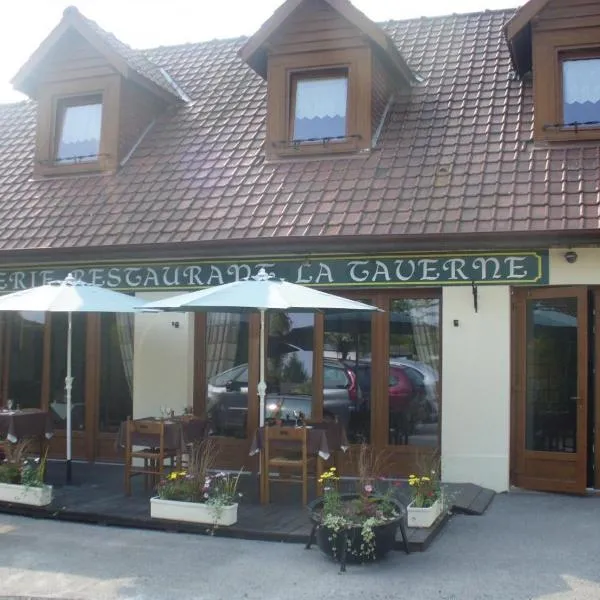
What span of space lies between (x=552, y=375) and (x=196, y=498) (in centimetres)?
417

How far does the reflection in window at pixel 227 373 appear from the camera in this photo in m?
10.2

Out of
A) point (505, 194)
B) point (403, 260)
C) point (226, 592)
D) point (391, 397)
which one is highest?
point (505, 194)

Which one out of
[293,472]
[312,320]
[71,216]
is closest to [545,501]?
[293,472]

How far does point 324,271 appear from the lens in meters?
9.67

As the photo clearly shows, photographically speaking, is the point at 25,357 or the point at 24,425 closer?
the point at 24,425

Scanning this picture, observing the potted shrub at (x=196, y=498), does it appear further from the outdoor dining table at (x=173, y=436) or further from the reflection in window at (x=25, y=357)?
the reflection in window at (x=25, y=357)

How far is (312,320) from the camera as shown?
9.93 metres

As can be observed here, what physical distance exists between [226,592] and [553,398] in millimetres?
4731

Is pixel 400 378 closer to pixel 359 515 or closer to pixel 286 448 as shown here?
pixel 286 448

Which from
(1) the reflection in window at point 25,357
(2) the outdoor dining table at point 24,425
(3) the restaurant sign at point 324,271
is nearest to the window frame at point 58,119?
(3) the restaurant sign at point 324,271

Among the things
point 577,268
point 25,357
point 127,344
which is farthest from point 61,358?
point 577,268

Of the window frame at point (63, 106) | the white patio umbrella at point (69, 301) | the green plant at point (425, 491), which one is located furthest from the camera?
the window frame at point (63, 106)

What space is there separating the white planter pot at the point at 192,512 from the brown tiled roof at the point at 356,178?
3.45m

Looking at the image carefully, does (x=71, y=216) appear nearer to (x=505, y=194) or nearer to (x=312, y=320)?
(x=312, y=320)
